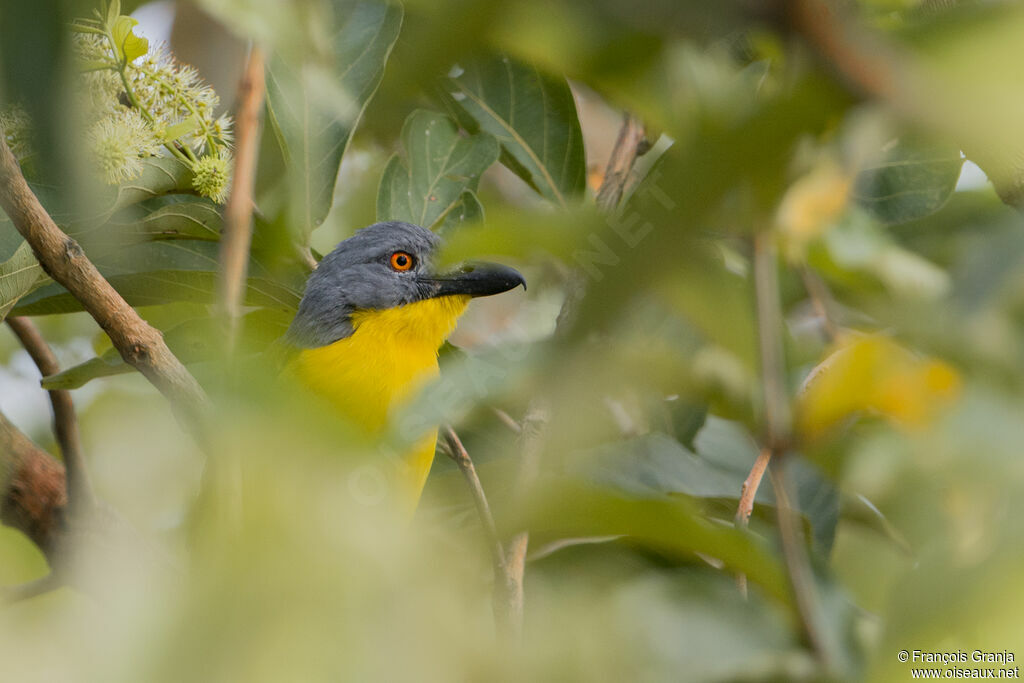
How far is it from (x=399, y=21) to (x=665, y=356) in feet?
5.51

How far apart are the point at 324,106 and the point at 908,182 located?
1910mm

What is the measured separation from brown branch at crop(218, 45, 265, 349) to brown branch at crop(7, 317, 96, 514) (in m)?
3.07

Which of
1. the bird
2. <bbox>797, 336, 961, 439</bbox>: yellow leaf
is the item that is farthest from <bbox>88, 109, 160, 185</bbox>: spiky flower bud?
the bird

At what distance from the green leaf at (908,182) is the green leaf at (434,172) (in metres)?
1.26

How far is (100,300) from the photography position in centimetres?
246

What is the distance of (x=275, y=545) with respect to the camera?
32.1 inches

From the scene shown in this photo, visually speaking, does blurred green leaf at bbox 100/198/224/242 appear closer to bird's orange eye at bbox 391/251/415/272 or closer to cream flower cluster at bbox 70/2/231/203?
cream flower cluster at bbox 70/2/231/203

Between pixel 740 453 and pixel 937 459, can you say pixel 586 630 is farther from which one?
pixel 740 453

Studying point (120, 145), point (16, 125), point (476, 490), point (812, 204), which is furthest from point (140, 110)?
point (812, 204)

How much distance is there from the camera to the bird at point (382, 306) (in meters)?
4.16

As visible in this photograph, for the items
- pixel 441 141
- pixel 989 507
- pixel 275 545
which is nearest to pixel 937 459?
pixel 989 507

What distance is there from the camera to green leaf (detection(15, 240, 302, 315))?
3.10 meters

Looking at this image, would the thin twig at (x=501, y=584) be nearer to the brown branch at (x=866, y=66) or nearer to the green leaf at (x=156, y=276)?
the green leaf at (x=156, y=276)

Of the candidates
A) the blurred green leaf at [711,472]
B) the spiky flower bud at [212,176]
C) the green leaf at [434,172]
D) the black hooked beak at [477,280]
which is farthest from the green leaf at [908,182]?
the spiky flower bud at [212,176]
